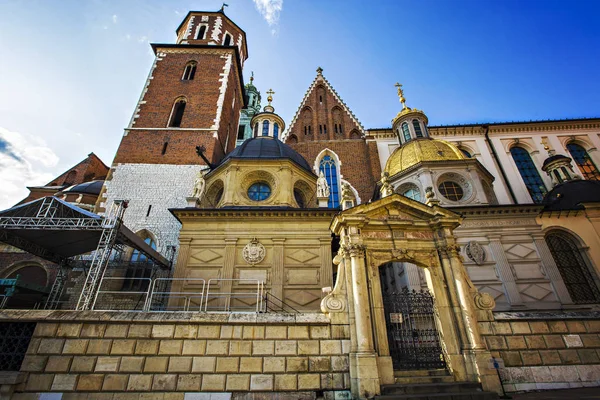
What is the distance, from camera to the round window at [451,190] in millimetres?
16266

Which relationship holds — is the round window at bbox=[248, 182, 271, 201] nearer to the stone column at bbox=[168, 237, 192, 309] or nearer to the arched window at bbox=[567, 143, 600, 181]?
the stone column at bbox=[168, 237, 192, 309]

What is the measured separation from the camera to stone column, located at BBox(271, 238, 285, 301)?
11805 millimetres

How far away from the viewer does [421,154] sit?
17.7 metres

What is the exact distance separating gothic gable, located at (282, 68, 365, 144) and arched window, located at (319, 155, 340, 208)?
2158 millimetres

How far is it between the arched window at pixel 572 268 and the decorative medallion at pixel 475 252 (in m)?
4.39

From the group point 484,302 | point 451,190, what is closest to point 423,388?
point 484,302

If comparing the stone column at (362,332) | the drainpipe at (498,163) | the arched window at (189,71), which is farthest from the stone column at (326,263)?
the arched window at (189,71)

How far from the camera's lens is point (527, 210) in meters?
14.9

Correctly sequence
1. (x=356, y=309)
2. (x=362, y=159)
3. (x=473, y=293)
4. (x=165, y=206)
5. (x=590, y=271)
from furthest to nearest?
1. (x=362, y=159)
2. (x=165, y=206)
3. (x=590, y=271)
4. (x=473, y=293)
5. (x=356, y=309)

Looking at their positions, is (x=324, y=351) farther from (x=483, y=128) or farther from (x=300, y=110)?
(x=483, y=128)

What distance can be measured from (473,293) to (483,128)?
21.6m

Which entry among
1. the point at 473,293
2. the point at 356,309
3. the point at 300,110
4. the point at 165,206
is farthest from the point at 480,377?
the point at 300,110

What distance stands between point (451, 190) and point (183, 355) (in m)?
15.6

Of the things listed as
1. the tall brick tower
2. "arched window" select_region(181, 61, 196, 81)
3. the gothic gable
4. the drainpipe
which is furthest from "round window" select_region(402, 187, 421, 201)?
"arched window" select_region(181, 61, 196, 81)
